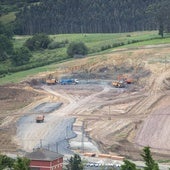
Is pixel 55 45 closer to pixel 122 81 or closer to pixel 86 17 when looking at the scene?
pixel 86 17

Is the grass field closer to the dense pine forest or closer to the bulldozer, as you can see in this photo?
the bulldozer

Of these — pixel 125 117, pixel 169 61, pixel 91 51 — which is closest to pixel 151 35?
pixel 91 51

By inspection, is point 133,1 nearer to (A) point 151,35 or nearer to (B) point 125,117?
(A) point 151,35

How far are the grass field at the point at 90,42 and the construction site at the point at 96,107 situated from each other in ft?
12.6

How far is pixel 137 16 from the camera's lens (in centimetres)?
16462

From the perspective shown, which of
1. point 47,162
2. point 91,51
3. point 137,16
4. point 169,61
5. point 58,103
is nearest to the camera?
point 47,162

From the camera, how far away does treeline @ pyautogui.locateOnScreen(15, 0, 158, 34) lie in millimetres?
165875

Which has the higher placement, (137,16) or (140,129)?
(137,16)

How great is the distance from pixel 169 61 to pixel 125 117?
2062 centimetres

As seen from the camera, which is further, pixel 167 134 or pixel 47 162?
pixel 167 134

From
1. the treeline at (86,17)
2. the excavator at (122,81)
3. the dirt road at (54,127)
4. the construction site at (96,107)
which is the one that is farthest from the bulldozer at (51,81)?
the treeline at (86,17)

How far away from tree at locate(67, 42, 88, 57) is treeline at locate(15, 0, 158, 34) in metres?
22.8

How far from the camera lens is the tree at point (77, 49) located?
Result: 5404 inches

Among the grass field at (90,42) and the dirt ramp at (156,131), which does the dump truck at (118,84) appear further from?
the grass field at (90,42)
